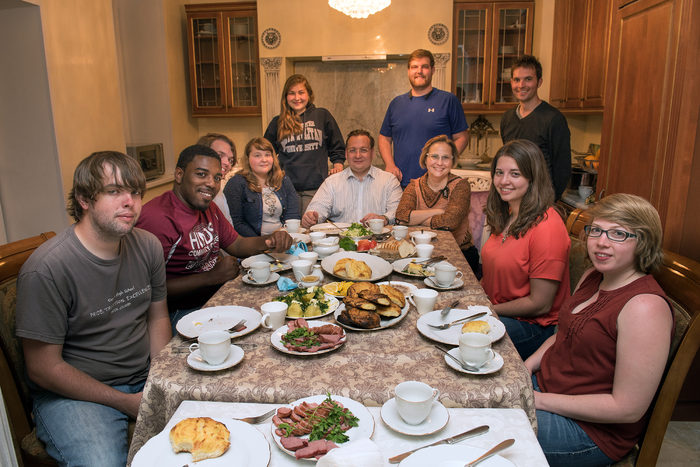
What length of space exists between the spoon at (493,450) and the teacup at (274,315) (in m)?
0.75

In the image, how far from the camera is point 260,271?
1.93m

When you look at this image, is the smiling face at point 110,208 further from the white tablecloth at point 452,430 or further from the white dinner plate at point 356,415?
the white dinner plate at point 356,415

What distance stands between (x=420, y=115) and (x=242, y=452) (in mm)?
3385

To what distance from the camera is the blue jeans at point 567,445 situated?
4.59ft

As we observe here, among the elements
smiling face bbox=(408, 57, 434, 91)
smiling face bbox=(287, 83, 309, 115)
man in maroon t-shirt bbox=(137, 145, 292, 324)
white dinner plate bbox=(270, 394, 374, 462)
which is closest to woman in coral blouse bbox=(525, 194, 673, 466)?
white dinner plate bbox=(270, 394, 374, 462)

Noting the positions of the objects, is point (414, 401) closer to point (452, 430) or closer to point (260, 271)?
point (452, 430)

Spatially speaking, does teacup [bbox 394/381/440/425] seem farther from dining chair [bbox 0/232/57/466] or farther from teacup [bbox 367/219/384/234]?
teacup [bbox 367/219/384/234]

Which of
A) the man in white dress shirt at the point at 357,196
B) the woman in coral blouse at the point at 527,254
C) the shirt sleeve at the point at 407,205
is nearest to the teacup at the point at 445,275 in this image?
the woman in coral blouse at the point at 527,254

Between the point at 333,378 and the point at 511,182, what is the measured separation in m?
1.30

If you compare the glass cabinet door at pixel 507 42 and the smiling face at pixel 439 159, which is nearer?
the smiling face at pixel 439 159

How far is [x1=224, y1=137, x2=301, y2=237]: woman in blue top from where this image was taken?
3.29 m

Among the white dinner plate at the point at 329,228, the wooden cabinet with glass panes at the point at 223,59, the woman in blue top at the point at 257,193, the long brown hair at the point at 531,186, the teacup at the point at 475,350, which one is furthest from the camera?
the wooden cabinet with glass panes at the point at 223,59

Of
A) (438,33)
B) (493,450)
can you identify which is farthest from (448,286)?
(438,33)

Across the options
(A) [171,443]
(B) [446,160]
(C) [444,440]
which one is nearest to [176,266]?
(A) [171,443]
